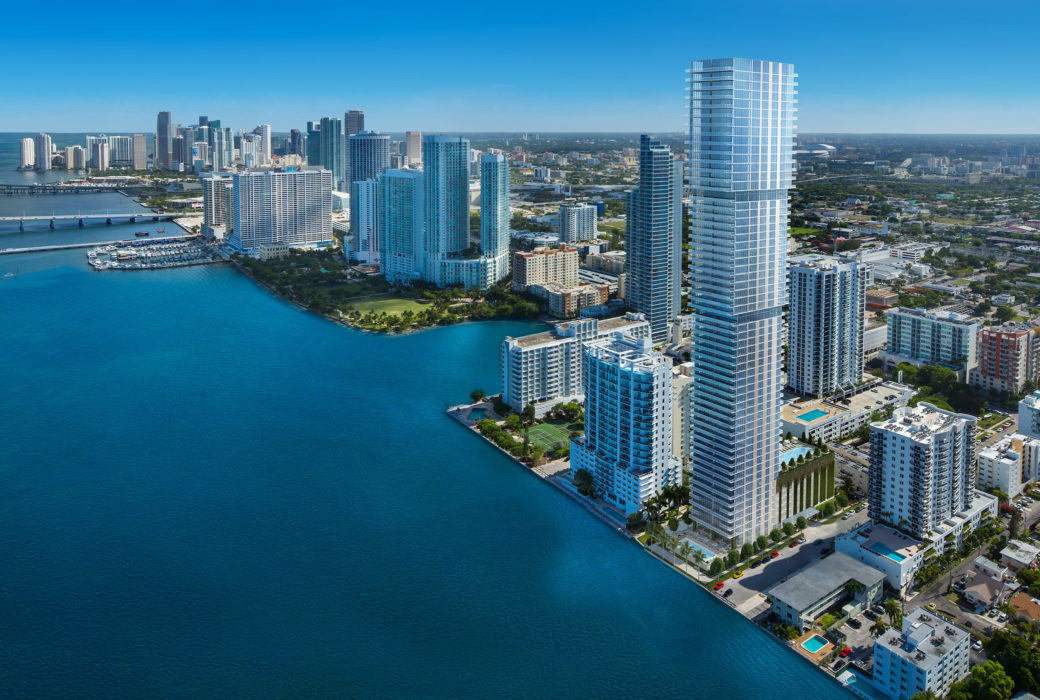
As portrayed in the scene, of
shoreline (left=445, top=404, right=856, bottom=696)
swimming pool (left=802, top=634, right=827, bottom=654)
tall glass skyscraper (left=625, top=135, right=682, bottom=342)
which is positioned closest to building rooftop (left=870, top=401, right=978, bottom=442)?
swimming pool (left=802, top=634, right=827, bottom=654)

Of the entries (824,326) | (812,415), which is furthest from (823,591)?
(824,326)

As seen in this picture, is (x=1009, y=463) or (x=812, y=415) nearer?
(x=1009, y=463)

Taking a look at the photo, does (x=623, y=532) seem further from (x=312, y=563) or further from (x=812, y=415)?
(x=812, y=415)

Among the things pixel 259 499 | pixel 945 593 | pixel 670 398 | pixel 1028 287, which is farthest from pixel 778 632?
pixel 1028 287

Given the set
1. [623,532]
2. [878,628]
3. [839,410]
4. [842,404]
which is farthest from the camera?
[842,404]

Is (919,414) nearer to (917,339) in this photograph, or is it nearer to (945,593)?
(945,593)

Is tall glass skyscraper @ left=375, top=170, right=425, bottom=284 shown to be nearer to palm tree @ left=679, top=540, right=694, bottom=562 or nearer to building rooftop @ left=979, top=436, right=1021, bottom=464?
palm tree @ left=679, top=540, right=694, bottom=562
